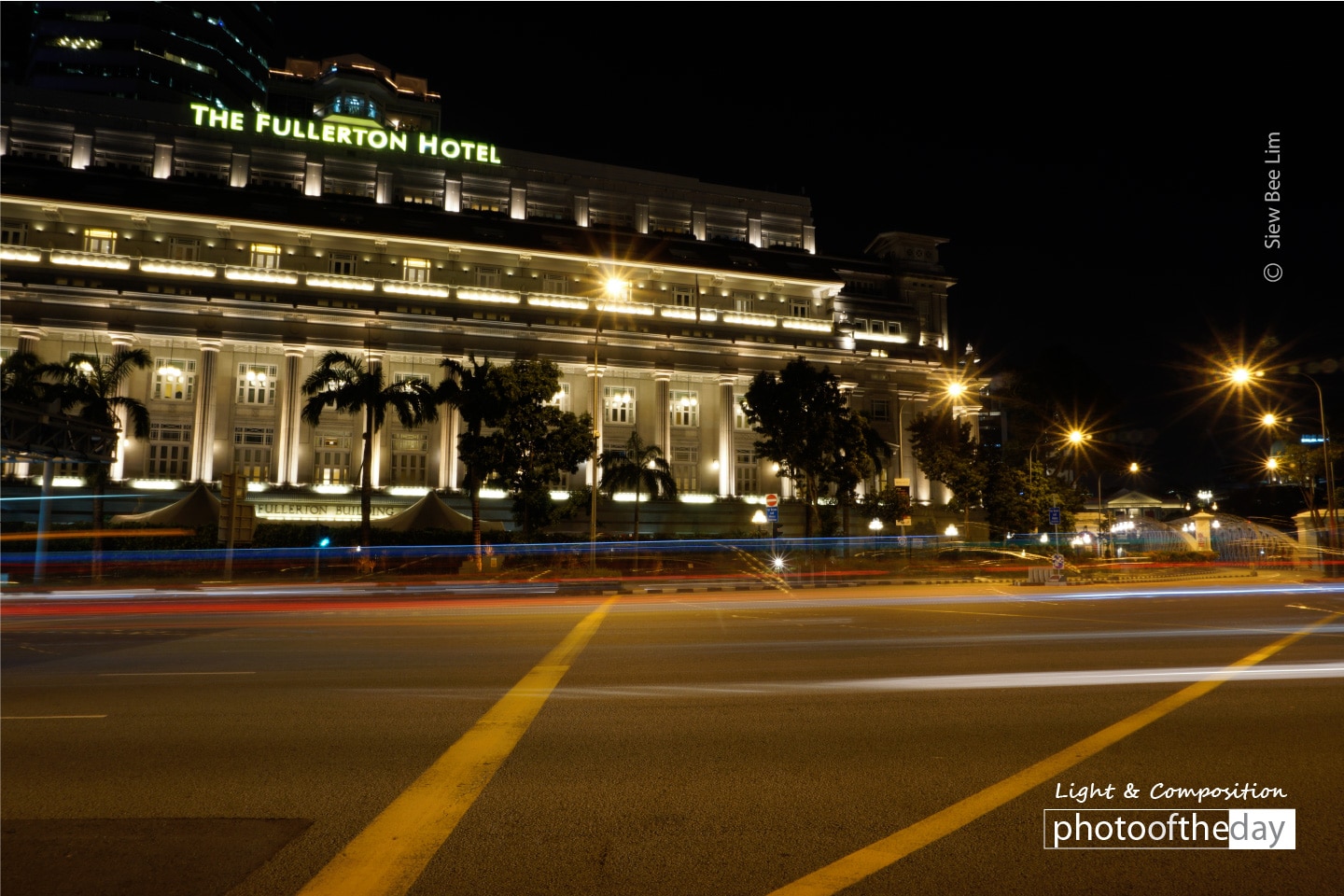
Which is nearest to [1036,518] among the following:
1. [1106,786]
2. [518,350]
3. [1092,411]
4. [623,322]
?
[1092,411]

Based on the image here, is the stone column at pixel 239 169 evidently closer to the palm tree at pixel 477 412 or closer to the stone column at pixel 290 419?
the stone column at pixel 290 419

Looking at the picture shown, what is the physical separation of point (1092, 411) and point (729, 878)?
6884 centimetres

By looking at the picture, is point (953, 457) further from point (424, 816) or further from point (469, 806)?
point (424, 816)

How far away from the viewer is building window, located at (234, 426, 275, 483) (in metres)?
54.9

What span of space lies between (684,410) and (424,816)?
5974 centimetres

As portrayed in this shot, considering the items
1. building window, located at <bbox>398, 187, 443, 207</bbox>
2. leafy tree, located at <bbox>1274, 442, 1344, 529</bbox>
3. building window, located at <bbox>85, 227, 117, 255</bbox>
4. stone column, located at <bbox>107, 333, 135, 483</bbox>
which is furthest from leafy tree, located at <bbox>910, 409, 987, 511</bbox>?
building window, located at <bbox>85, 227, 117, 255</bbox>

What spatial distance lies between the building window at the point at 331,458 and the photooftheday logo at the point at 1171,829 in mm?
55404

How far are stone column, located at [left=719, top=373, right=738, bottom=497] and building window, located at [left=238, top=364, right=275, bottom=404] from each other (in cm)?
3102

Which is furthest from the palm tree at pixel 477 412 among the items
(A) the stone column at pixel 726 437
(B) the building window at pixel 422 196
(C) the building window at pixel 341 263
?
(B) the building window at pixel 422 196

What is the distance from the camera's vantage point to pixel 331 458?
56.3 metres

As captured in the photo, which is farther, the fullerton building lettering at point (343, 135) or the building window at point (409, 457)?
the fullerton building lettering at point (343, 135)

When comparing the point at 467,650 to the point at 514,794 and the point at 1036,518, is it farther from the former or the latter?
the point at 1036,518

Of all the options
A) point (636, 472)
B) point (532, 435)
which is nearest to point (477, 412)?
point (532, 435)

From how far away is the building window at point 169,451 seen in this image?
2077 inches
